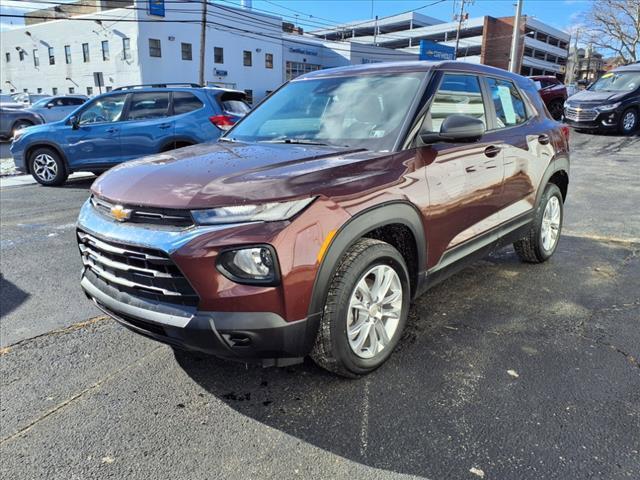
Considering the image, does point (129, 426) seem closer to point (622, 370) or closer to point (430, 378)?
point (430, 378)

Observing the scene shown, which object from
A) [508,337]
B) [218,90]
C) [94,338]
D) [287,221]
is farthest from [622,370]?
[218,90]

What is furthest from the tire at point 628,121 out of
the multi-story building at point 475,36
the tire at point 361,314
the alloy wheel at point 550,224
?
the multi-story building at point 475,36

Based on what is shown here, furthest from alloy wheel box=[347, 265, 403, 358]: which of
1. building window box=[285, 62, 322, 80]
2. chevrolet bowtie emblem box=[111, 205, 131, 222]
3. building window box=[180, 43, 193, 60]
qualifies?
building window box=[285, 62, 322, 80]

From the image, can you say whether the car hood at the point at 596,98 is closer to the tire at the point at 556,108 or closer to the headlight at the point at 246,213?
the tire at the point at 556,108

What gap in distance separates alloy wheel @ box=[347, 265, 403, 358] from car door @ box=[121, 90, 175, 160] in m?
6.95

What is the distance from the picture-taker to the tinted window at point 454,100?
10.6 ft

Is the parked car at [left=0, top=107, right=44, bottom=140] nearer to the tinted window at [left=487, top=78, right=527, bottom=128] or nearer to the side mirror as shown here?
the tinted window at [left=487, top=78, right=527, bottom=128]

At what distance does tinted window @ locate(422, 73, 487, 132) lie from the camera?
3.24m

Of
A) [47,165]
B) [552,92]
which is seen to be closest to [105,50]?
[552,92]

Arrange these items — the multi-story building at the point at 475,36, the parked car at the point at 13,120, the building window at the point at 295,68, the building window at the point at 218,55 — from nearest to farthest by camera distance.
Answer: the parked car at the point at 13,120 < the building window at the point at 218,55 < the building window at the point at 295,68 < the multi-story building at the point at 475,36

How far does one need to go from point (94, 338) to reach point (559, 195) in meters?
4.48

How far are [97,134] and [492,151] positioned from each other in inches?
304

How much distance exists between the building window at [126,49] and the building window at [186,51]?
13.3 feet

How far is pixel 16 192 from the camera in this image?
360 inches
